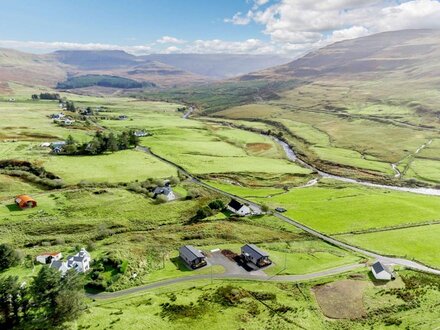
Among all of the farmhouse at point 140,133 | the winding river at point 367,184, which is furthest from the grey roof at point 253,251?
the farmhouse at point 140,133

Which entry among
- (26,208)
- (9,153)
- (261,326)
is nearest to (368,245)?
(261,326)

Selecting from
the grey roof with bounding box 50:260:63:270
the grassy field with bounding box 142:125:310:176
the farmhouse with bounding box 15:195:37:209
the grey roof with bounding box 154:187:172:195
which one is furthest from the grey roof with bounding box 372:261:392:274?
the farmhouse with bounding box 15:195:37:209

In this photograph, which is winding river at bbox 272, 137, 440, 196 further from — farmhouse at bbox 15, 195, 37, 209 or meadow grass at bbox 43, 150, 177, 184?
farmhouse at bbox 15, 195, 37, 209

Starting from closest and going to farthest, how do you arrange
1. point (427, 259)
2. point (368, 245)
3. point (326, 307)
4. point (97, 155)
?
point (326, 307) → point (427, 259) → point (368, 245) → point (97, 155)

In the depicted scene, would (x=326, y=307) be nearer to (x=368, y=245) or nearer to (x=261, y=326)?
(x=261, y=326)

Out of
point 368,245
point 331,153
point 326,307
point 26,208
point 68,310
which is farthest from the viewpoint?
point 331,153

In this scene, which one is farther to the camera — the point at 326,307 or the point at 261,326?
the point at 326,307

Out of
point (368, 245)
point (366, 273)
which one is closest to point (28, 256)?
point (366, 273)
